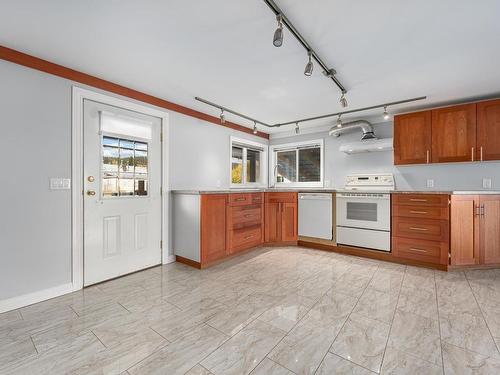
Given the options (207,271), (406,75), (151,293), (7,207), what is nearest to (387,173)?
(406,75)

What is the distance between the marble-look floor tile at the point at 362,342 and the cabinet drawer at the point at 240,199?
81.3 inches

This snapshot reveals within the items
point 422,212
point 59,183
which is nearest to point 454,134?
point 422,212

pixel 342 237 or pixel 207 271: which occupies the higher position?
pixel 342 237

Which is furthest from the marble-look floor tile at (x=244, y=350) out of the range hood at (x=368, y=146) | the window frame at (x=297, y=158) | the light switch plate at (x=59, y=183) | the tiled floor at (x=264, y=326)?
the window frame at (x=297, y=158)

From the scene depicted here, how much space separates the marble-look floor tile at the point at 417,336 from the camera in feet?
4.88

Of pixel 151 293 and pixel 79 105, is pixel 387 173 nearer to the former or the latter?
pixel 151 293

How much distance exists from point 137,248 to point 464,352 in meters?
3.14

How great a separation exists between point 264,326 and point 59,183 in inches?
91.5

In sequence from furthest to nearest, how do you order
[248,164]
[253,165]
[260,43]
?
[253,165] → [248,164] → [260,43]

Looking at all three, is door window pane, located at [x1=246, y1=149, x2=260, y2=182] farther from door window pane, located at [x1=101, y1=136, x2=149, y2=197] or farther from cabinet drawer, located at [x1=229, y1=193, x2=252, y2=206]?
door window pane, located at [x1=101, y1=136, x2=149, y2=197]

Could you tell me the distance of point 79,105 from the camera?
95.7 inches

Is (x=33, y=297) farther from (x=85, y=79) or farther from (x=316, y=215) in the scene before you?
(x=316, y=215)

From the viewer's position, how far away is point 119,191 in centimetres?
279

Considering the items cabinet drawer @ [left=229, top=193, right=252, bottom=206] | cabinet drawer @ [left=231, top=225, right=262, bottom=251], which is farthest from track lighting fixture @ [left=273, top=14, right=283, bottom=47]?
cabinet drawer @ [left=231, top=225, right=262, bottom=251]
